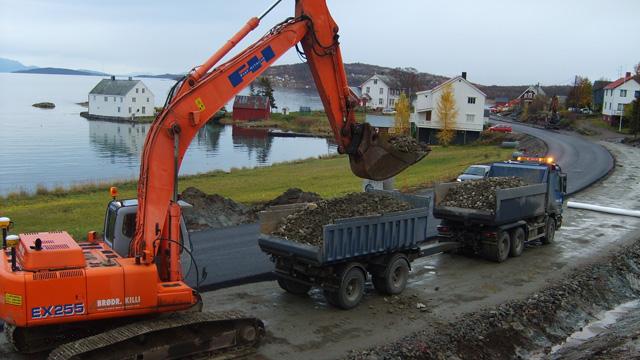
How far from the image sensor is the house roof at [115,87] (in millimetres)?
109812

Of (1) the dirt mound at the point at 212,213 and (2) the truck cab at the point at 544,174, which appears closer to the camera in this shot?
(2) the truck cab at the point at 544,174

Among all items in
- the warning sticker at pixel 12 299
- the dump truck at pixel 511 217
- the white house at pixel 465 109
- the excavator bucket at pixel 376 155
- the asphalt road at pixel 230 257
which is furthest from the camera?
the white house at pixel 465 109

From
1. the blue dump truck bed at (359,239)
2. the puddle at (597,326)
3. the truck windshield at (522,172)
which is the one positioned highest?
the truck windshield at (522,172)

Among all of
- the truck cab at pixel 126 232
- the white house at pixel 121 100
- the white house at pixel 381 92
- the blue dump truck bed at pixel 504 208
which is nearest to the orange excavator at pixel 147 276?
the truck cab at pixel 126 232

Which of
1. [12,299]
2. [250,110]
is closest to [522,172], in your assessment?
[12,299]

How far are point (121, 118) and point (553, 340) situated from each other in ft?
344

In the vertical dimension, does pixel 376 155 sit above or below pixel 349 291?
above

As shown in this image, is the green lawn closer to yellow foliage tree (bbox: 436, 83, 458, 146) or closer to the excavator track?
the excavator track

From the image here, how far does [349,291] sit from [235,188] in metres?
22.5

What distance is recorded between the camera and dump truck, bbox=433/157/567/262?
16.2 m

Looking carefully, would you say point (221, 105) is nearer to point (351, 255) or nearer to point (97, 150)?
point (351, 255)

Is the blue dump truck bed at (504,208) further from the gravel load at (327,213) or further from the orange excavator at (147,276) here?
the orange excavator at (147,276)

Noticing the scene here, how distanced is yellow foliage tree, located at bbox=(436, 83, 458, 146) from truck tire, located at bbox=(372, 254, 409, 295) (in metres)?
54.8

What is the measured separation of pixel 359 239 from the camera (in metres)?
12.1
